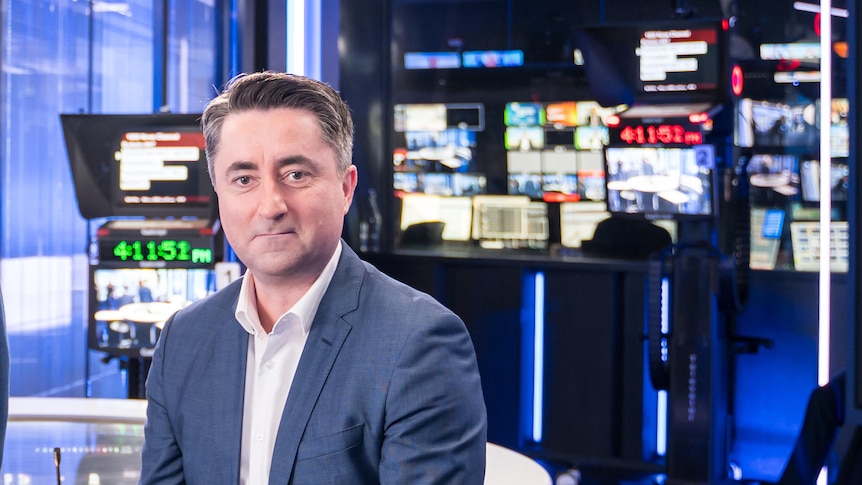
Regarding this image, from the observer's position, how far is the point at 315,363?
1388 mm

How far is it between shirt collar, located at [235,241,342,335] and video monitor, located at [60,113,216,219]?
255cm

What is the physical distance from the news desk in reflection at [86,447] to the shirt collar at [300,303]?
0.79 metres

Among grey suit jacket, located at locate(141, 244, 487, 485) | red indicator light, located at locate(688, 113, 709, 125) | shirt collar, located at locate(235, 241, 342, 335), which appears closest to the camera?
grey suit jacket, located at locate(141, 244, 487, 485)

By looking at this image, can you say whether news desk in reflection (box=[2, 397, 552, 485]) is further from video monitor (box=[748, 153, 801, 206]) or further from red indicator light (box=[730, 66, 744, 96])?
video monitor (box=[748, 153, 801, 206])

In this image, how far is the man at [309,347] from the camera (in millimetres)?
1340

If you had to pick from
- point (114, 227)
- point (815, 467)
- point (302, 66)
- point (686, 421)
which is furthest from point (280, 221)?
Answer: point (686, 421)

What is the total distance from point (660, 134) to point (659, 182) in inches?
8.7

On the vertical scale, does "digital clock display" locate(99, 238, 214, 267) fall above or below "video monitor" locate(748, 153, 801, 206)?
below

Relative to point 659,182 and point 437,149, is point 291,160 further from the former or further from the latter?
point 437,149

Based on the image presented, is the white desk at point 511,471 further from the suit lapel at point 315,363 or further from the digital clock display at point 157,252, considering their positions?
the digital clock display at point 157,252

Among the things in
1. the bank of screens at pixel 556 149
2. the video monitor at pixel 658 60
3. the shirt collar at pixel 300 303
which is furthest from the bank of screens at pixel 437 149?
the shirt collar at pixel 300 303

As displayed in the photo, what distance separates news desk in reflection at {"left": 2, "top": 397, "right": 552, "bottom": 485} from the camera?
221 cm

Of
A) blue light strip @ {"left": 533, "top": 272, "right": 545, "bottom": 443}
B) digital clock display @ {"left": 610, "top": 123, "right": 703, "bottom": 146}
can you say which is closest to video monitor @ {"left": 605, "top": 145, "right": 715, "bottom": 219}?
digital clock display @ {"left": 610, "top": 123, "right": 703, "bottom": 146}

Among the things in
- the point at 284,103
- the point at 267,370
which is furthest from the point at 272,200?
the point at 267,370
